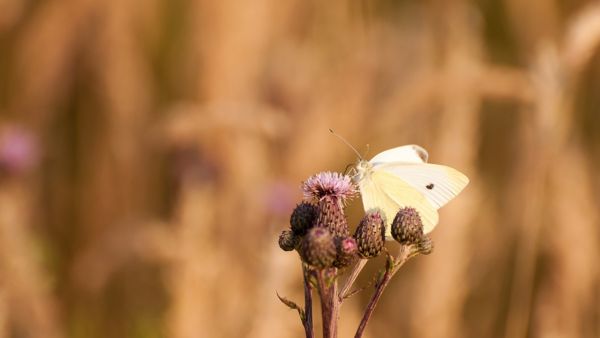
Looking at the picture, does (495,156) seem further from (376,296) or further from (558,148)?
(376,296)

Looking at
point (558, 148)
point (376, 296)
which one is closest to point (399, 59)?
point (558, 148)

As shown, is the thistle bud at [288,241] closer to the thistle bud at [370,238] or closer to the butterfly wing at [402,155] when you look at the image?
the thistle bud at [370,238]

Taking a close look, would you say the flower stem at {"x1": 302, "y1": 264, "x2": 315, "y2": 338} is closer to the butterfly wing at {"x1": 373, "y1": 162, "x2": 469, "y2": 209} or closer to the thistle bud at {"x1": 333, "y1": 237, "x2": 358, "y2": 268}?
the thistle bud at {"x1": 333, "y1": 237, "x2": 358, "y2": 268}

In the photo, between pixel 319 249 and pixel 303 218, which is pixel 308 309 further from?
pixel 303 218

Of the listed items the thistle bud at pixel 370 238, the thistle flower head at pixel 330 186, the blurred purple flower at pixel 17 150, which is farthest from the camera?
the blurred purple flower at pixel 17 150

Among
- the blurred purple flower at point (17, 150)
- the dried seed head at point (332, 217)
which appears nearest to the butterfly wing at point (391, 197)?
the dried seed head at point (332, 217)

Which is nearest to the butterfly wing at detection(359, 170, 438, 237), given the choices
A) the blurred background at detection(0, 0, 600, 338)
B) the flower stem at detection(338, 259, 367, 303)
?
the flower stem at detection(338, 259, 367, 303)
